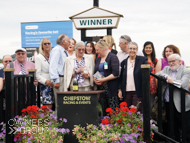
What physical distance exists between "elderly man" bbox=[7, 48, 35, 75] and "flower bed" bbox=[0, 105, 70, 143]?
0.93 m

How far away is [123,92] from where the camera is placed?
18.0ft

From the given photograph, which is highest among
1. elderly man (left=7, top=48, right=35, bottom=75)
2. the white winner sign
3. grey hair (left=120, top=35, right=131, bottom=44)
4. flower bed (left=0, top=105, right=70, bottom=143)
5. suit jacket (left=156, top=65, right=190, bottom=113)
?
the white winner sign

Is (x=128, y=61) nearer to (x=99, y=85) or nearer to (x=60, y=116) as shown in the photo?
(x=99, y=85)

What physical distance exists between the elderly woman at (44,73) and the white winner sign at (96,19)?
9.30ft

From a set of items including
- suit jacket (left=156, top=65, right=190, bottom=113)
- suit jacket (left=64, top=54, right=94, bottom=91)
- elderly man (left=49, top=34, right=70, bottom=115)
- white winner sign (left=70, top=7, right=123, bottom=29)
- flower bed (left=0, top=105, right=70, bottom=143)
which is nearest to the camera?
flower bed (left=0, top=105, right=70, bottom=143)

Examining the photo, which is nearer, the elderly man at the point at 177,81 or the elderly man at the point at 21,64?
the elderly man at the point at 177,81

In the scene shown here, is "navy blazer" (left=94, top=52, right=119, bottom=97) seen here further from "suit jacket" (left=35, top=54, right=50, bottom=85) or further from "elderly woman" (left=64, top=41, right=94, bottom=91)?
"suit jacket" (left=35, top=54, right=50, bottom=85)

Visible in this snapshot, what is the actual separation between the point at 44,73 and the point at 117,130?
2228 millimetres

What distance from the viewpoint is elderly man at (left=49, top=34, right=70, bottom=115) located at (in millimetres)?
5969

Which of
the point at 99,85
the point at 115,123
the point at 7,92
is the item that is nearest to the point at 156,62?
the point at 99,85

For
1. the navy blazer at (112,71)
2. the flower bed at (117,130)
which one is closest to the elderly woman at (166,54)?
the navy blazer at (112,71)

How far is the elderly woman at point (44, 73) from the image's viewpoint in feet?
20.3

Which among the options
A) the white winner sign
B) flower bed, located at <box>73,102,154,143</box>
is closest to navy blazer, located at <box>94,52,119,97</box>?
flower bed, located at <box>73,102,154,143</box>

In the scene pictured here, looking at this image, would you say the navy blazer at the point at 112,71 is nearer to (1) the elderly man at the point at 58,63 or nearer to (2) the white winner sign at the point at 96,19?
(1) the elderly man at the point at 58,63
